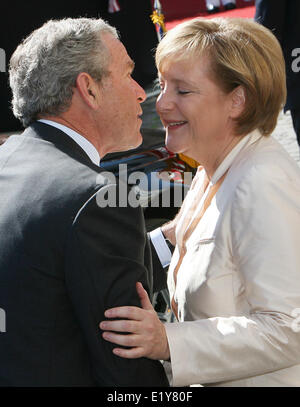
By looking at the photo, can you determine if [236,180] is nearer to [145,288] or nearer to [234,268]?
[234,268]

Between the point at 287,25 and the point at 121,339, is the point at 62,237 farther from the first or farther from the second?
the point at 287,25

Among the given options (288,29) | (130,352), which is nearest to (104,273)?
(130,352)

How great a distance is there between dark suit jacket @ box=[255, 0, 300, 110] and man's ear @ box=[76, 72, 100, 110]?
3.37 m

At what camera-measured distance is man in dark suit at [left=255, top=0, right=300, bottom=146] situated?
490 cm

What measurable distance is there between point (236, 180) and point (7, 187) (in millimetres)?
693

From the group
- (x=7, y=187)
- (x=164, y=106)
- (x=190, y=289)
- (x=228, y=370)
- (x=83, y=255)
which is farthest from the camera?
(x=164, y=106)

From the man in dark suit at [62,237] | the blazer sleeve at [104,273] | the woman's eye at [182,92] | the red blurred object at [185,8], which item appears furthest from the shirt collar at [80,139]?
the red blurred object at [185,8]

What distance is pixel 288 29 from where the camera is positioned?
16.7ft

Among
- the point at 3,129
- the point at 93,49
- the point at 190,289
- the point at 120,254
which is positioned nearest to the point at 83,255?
the point at 120,254

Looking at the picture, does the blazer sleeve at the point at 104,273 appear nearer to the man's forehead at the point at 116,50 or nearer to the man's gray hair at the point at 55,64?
the man's gray hair at the point at 55,64

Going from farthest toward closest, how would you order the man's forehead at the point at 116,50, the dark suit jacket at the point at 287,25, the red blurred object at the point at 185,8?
the red blurred object at the point at 185,8, the dark suit jacket at the point at 287,25, the man's forehead at the point at 116,50

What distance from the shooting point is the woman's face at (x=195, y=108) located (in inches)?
79.5

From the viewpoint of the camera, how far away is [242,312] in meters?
1.86

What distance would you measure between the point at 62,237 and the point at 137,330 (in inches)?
13.4
